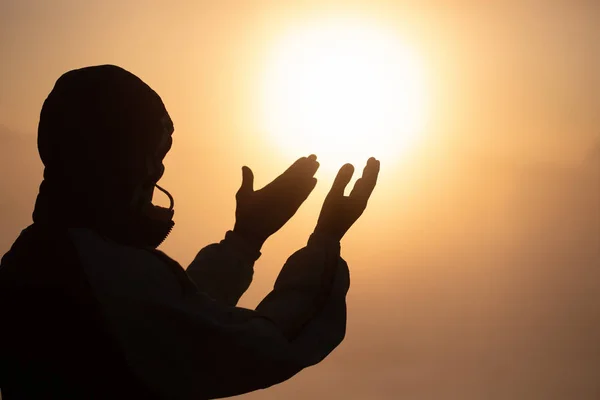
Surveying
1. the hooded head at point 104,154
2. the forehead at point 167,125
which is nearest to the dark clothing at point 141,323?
the hooded head at point 104,154

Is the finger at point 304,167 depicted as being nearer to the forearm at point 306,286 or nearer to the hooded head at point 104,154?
the forearm at point 306,286

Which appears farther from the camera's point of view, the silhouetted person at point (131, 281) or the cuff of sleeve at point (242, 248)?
the cuff of sleeve at point (242, 248)

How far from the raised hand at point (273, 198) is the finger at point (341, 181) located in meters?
0.10

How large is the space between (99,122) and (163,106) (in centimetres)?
32

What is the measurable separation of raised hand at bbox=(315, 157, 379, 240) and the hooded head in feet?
2.50

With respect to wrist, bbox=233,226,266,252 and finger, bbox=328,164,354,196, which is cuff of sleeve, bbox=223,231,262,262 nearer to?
wrist, bbox=233,226,266,252

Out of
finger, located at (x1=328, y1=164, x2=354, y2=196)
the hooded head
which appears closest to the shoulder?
the hooded head

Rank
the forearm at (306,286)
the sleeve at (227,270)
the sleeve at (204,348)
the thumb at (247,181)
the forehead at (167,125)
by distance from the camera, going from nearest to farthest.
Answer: the sleeve at (204,348)
the forearm at (306,286)
the forehead at (167,125)
the thumb at (247,181)
the sleeve at (227,270)

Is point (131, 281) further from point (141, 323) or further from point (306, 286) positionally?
point (306, 286)

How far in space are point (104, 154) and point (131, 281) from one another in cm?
63

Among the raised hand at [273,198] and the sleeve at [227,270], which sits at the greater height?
the raised hand at [273,198]

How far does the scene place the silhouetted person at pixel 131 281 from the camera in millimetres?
2988

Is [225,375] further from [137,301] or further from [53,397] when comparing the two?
[53,397]

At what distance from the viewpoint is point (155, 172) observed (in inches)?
133
